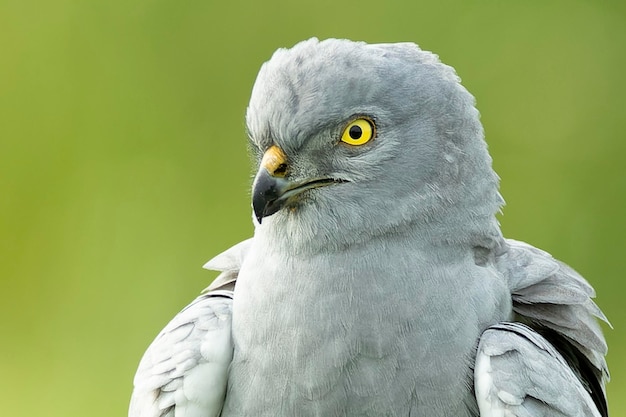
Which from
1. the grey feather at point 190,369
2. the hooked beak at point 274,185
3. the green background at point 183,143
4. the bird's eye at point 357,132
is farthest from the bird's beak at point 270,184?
the green background at point 183,143

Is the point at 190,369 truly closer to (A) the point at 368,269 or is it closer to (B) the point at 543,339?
(A) the point at 368,269

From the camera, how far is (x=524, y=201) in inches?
236

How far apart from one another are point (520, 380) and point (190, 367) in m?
0.96

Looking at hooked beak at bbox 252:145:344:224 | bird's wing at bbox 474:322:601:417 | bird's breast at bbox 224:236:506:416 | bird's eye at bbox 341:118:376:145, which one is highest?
bird's eye at bbox 341:118:376:145

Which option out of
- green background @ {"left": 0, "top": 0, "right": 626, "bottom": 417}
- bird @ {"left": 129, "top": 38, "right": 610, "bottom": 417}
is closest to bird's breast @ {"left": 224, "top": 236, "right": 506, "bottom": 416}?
bird @ {"left": 129, "top": 38, "right": 610, "bottom": 417}

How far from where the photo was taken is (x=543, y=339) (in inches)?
124

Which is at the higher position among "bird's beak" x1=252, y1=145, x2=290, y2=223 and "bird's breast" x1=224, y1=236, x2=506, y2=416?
"bird's beak" x1=252, y1=145, x2=290, y2=223

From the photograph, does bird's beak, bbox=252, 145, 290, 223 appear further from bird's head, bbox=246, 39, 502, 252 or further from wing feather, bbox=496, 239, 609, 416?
wing feather, bbox=496, 239, 609, 416

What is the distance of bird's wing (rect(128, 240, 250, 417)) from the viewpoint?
308cm

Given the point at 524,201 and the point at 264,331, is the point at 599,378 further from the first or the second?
the point at 524,201

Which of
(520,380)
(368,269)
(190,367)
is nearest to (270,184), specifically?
(368,269)

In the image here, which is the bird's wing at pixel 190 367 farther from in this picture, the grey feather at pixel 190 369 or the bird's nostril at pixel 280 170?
the bird's nostril at pixel 280 170

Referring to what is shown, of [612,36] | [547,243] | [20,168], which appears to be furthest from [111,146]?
[612,36]

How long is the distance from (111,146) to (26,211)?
25.5 inches
